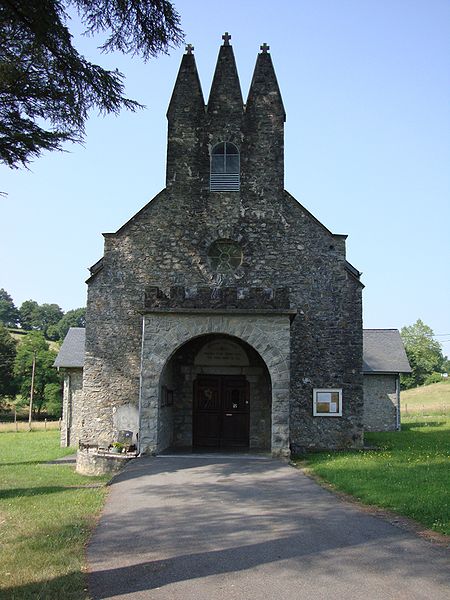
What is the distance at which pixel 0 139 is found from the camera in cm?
1068

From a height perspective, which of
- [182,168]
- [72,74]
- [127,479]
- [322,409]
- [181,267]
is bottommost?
[127,479]

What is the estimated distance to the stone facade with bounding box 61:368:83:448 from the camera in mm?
27562

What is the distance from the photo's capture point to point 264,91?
20797 mm

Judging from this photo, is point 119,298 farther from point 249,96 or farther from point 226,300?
point 249,96

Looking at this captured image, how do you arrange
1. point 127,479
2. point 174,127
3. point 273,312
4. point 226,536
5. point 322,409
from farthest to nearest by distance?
point 174,127 < point 322,409 < point 273,312 < point 127,479 < point 226,536

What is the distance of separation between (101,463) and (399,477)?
7.83 m

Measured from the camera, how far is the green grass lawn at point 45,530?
614 centimetres

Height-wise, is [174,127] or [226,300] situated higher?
[174,127]

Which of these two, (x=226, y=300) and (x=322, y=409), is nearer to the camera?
(x=226, y=300)

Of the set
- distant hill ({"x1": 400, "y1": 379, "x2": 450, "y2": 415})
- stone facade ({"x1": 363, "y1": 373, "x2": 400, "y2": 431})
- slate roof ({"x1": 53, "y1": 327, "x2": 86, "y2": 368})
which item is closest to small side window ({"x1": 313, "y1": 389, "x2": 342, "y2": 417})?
stone facade ({"x1": 363, "y1": 373, "x2": 400, "y2": 431})

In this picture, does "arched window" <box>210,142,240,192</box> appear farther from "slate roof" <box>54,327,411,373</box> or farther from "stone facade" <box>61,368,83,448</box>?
"slate roof" <box>54,327,411,373</box>

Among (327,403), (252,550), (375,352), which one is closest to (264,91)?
(327,403)

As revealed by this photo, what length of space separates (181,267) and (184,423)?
4.93 m

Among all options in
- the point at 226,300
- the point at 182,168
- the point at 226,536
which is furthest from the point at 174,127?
the point at 226,536
